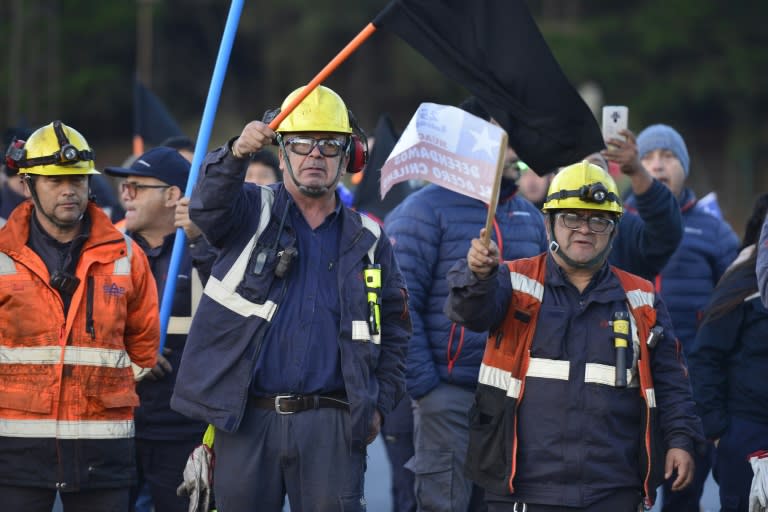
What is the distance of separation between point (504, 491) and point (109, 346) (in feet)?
6.30

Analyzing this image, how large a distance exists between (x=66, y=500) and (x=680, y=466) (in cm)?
278

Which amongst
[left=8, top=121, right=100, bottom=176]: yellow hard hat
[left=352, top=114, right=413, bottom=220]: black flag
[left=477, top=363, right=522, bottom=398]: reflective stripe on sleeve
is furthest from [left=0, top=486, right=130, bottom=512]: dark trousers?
[left=352, top=114, right=413, bottom=220]: black flag

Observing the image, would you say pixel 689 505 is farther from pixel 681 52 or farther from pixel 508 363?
pixel 681 52

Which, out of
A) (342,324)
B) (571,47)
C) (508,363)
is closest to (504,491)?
(508,363)

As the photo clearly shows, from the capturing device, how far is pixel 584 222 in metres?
6.48

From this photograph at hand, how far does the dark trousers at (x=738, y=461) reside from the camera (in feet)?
23.8

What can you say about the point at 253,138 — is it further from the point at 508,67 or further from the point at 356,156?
the point at 508,67

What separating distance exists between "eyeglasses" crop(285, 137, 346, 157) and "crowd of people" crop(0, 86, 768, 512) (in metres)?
0.01

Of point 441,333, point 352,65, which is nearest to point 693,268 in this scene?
point 441,333

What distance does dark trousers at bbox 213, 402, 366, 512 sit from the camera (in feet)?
19.3

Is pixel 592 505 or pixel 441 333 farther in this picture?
pixel 441 333

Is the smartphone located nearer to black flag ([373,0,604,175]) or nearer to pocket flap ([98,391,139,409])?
black flag ([373,0,604,175])

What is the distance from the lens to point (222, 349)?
5.92 metres

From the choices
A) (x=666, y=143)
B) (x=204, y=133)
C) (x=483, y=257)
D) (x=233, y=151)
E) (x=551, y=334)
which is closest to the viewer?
(x=233, y=151)
